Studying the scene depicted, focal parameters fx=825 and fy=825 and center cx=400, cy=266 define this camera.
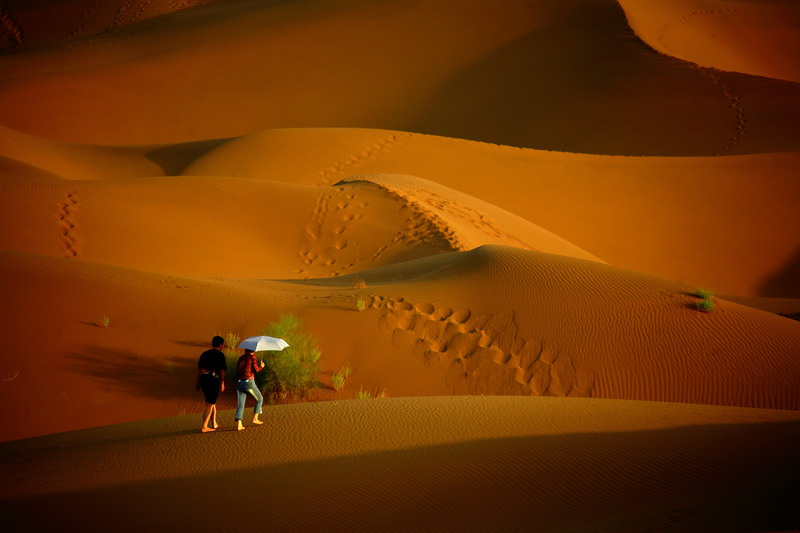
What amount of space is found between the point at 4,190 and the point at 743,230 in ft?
65.0

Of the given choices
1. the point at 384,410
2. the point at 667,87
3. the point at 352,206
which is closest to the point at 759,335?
the point at 384,410

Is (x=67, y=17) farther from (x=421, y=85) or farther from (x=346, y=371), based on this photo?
(x=346, y=371)

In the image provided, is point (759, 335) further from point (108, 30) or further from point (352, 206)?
point (108, 30)

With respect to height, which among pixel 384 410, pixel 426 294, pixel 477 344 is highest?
pixel 426 294

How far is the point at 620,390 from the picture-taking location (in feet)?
35.7

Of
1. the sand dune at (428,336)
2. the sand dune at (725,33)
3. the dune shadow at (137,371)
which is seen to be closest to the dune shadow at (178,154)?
the sand dune at (428,336)

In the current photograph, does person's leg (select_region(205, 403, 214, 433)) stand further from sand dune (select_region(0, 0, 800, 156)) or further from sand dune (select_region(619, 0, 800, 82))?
sand dune (select_region(619, 0, 800, 82))

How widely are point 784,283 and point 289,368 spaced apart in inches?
653

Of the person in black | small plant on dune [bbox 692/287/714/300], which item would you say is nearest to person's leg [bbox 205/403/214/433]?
the person in black

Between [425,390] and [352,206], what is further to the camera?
[352,206]

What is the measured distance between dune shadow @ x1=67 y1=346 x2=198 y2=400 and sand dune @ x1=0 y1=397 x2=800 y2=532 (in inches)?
79.1

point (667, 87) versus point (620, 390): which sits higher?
point (667, 87)

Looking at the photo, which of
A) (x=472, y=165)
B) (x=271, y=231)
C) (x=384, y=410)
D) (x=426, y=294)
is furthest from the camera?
(x=472, y=165)

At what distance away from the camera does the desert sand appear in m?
6.31
